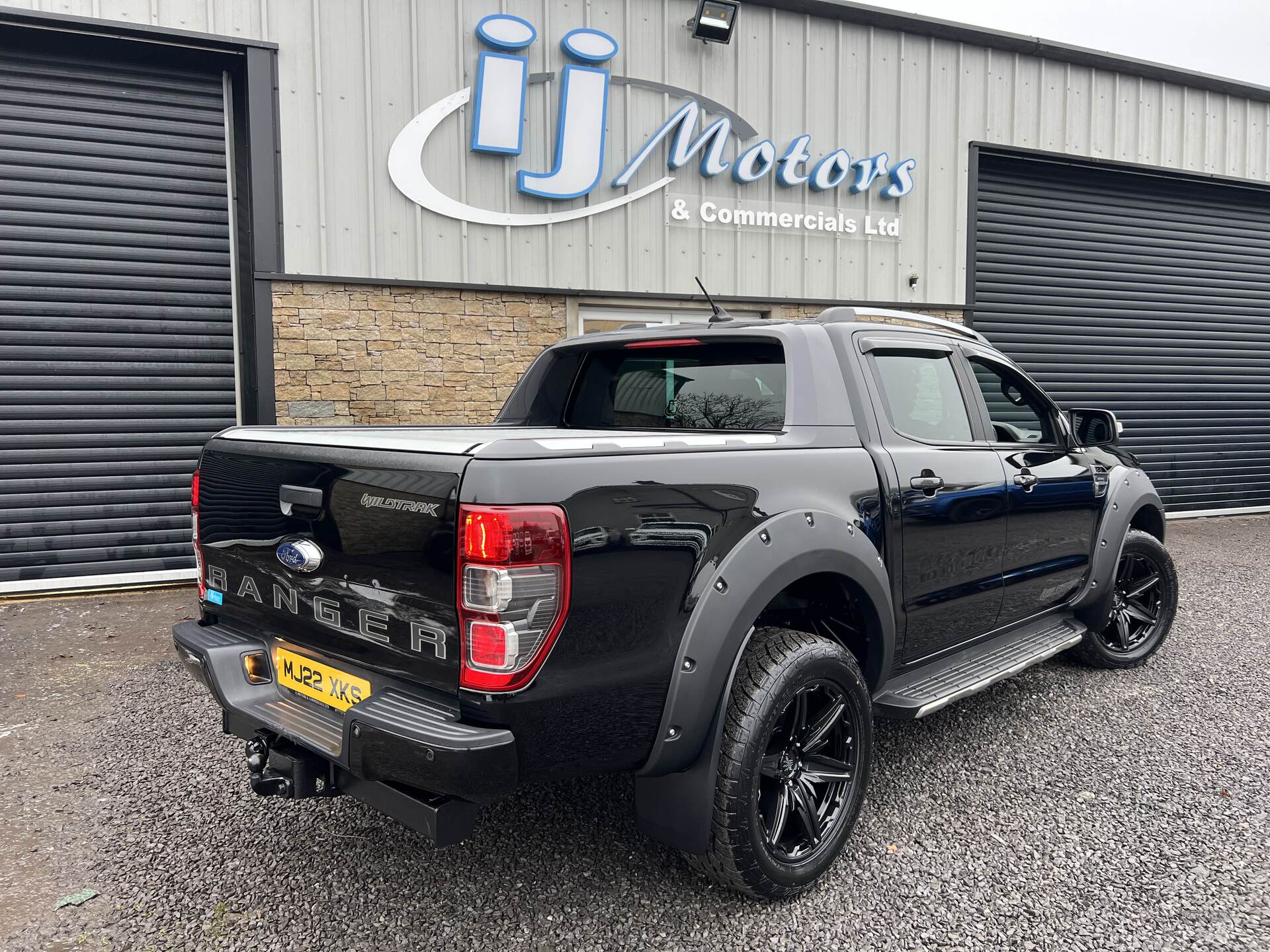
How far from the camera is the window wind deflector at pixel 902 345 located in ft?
10.1

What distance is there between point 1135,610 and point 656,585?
3790 millimetres

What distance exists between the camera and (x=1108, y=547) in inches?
162

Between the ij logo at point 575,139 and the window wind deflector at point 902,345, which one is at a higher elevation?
the ij logo at point 575,139

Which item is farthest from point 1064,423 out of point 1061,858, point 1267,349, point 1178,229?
point 1267,349

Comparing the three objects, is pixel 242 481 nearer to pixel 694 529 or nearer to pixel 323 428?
pixel 323 428

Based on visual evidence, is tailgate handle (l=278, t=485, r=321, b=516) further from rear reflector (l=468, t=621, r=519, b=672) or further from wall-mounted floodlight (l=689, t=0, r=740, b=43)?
wall-mounted floodlight (l=689, t=0, r=740, b=43)

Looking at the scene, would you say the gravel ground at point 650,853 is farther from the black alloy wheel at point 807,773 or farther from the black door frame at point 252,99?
the black door frame at point 252,99

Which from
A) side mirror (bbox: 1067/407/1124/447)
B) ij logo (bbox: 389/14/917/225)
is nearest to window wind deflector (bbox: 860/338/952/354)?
side mirror (bbox: 1067/407/1124/447)

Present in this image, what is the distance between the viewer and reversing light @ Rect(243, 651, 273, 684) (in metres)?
2.48

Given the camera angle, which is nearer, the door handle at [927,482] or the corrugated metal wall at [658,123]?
the door handle at [927,482]

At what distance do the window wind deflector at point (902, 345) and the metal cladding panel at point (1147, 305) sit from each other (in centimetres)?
664

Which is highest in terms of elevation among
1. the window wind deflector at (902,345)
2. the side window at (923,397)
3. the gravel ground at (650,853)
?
the window wind deflector at (902,345)

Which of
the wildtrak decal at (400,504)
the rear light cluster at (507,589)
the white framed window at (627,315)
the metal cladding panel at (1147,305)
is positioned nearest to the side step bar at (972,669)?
the rear light cluster at (507,589)

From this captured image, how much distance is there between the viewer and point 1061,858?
8.68ft
